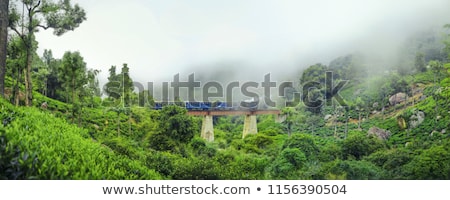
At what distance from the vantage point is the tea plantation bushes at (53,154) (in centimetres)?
302

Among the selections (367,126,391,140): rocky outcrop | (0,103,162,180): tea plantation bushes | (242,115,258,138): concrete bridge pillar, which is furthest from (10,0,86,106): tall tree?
(367,126,391,140): rocky outcrop

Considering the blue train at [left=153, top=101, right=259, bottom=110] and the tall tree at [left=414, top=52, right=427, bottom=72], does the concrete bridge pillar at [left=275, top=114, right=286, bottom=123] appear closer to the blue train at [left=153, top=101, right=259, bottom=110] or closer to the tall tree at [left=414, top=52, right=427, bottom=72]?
the blue train at [left=153, top=101, right=259, bottom=110]

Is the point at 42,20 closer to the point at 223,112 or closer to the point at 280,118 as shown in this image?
the point at 223,112

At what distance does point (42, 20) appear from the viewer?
470cm

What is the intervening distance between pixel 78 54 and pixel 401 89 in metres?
3.67

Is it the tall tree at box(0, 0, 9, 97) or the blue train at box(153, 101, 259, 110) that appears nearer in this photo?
the tall tree at box(0, 0, 9, 97)

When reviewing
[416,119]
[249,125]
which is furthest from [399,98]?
[249,125]

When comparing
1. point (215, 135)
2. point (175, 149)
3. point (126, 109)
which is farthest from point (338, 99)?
point (126, 109)

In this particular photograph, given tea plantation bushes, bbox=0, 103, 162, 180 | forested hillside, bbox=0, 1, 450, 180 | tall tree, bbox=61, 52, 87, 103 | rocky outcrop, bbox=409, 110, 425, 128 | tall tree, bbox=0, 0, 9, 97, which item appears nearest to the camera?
tea plantation bushes, bbox=0, 103, 162, 180

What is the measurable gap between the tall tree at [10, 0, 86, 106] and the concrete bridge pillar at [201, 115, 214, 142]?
6.23 ft

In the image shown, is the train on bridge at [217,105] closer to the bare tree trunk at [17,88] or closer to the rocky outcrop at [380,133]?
the rocky outcrop at [380,133]

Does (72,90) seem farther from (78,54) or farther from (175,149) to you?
(175,149)

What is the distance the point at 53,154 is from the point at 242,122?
7.07 ft

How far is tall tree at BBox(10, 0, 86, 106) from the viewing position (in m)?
4.60
